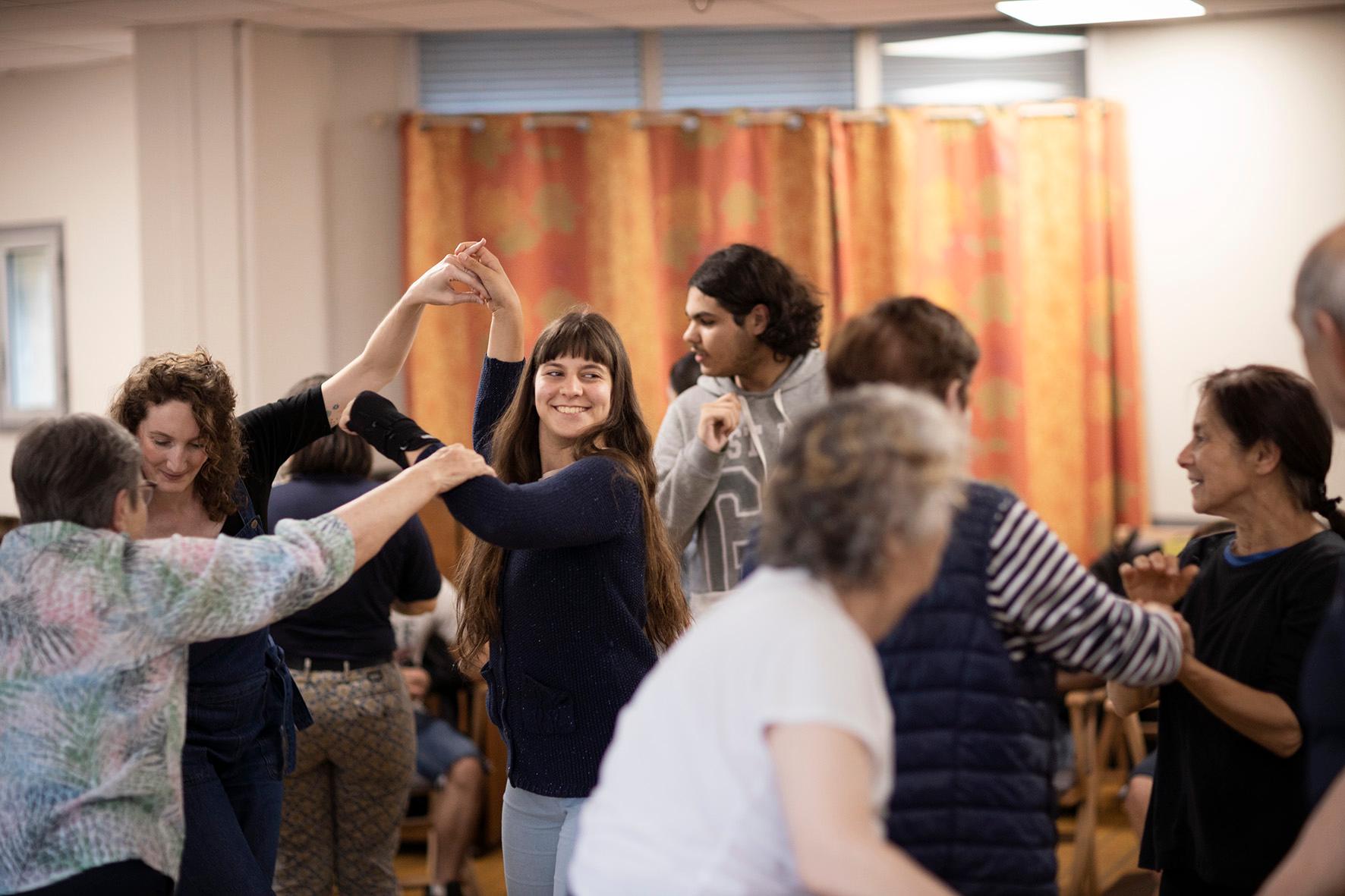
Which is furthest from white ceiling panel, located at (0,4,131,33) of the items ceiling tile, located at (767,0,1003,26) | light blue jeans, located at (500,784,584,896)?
light blue jeans, located at (500,784,584,896)

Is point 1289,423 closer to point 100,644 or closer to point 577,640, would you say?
point 577,640

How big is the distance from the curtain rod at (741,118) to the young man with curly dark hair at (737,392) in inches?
95.9

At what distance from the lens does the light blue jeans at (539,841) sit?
2273 millimetres

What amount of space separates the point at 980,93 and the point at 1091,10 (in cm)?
80

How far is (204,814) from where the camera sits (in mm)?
2338

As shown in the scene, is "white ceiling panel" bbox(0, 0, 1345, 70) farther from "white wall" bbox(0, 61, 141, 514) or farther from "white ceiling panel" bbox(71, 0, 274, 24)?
"white wall" bbox(0, 61, 141, 514)

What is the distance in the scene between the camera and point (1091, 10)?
482cm

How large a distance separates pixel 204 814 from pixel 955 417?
4.92 feet

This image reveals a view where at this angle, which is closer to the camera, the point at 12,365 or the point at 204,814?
the point at 204,814

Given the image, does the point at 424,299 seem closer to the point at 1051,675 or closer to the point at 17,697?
the point at 17,697

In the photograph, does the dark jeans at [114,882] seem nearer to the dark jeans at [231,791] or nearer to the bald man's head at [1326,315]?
the dark jeans at [231,791]

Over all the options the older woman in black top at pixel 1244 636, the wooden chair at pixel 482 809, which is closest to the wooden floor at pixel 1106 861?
the wooden chair at pixel 482 809

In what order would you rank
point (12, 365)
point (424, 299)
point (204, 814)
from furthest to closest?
point (12, 365) < point (424, 299) < point (204, 814)

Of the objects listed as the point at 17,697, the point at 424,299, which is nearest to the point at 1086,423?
the point at 424,299
